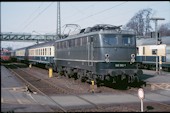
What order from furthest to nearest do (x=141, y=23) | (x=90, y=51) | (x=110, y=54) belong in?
(x=141, y=23), (x=90, y=51), (x=110, y=54)

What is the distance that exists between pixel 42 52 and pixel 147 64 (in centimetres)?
1373

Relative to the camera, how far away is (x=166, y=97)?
15.4 metres

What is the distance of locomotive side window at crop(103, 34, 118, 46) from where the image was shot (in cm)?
1774

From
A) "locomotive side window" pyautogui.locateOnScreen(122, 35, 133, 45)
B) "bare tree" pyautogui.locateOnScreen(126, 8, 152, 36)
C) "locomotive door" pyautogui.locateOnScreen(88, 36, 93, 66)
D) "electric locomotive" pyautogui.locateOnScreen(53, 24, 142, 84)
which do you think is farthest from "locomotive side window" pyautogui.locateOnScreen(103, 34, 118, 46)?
"bare tree" pyautogui.locateOnScreen(126, 8, 152, 36)

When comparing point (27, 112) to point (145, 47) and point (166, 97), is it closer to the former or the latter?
point (166, 97)

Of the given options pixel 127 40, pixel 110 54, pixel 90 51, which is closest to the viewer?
pixel 110 54

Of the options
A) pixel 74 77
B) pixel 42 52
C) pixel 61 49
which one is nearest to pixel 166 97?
pixel 74 77

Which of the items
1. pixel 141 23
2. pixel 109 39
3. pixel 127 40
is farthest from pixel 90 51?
pixel 141 23

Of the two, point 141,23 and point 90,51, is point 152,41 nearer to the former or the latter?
point 90,51

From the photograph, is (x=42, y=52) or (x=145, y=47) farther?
(x=42, y=52)

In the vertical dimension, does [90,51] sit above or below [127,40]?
below

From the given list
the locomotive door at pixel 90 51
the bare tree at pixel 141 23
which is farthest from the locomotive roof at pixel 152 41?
the bare tree at pixel 141 23

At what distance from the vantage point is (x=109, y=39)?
17.9 meters

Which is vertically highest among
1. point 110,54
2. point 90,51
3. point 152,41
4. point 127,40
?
point 152,41
